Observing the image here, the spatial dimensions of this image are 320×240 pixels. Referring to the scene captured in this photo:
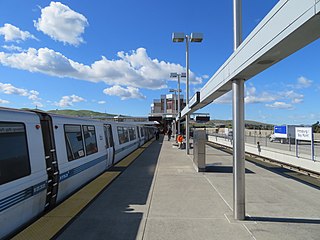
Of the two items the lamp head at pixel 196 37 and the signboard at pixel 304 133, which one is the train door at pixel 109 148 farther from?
the signboard at pixel 304 133

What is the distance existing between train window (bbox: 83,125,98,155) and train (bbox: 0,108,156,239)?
465 mm

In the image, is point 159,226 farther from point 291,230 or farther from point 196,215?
point 291,230

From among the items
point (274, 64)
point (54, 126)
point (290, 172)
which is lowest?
point (290, 172)

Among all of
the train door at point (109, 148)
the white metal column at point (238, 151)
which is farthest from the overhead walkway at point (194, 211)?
the train door at point (109, 148)

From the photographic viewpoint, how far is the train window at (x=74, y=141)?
7.41 meters

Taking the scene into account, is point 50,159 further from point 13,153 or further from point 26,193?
point 13,153

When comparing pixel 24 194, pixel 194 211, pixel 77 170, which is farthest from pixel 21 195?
pixel 194 211

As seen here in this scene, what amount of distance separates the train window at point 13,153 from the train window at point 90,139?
4054 mm

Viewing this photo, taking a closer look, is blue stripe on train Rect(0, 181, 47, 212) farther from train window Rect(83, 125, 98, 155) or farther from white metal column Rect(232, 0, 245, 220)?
white metal column Rect(232, 0, 245, 220)

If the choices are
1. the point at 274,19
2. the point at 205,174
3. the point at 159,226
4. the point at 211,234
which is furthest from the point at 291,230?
the point at 205,174

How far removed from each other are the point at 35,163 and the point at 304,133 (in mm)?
12365

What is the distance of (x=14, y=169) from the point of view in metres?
4.78

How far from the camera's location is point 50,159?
6.14 metres

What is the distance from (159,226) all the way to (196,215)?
1018 millimetres
